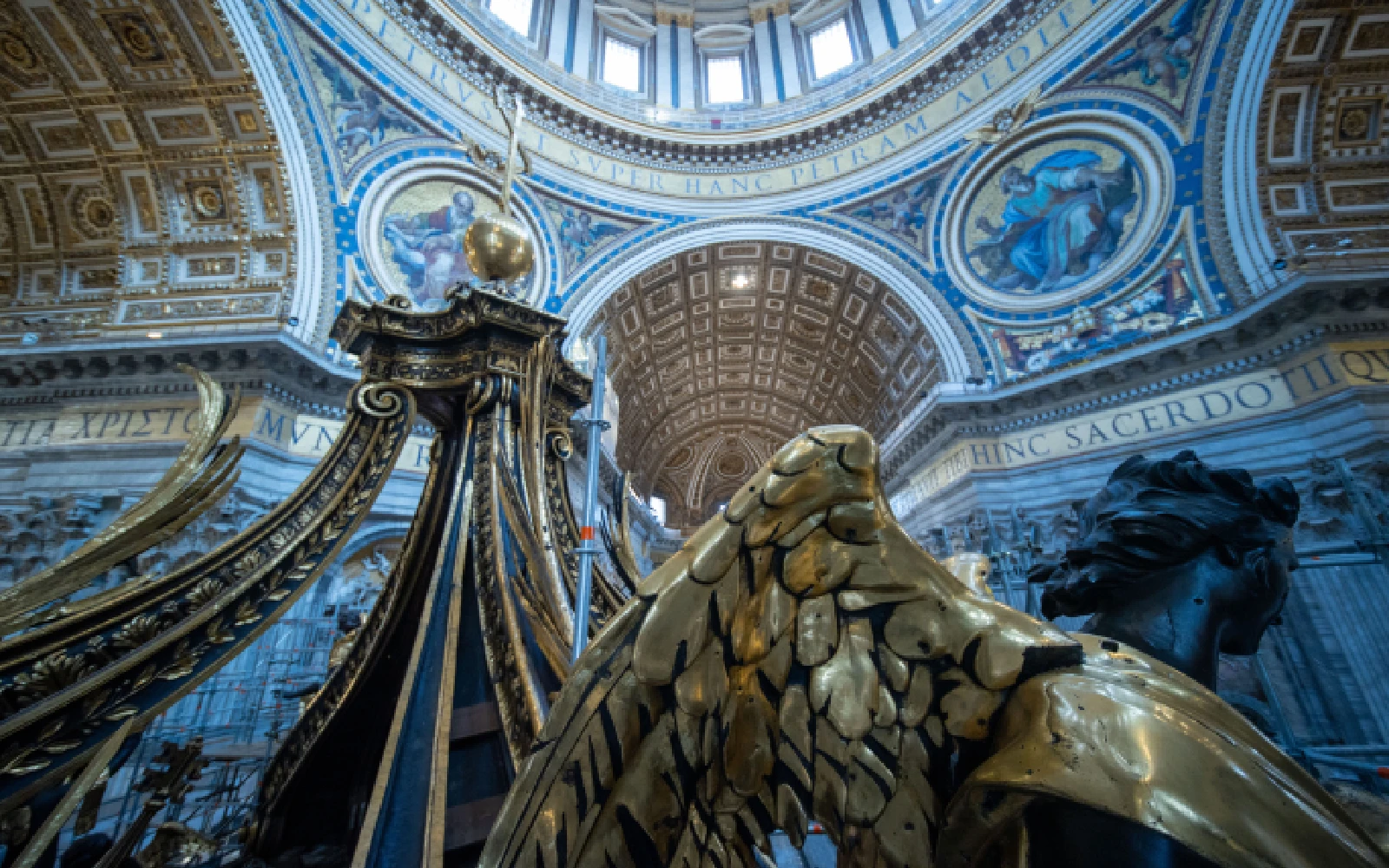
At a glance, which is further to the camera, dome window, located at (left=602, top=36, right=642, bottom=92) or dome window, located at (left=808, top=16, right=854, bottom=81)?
dome window, located at (left=602, top=36, right=642, bottom=92)

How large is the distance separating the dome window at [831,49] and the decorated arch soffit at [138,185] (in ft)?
37.1

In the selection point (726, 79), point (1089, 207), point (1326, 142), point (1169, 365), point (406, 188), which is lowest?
point (1169, 365)

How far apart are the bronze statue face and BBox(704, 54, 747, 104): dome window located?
46.6 ft

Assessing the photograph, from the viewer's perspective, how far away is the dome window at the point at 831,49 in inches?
487

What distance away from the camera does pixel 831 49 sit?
12.6 m

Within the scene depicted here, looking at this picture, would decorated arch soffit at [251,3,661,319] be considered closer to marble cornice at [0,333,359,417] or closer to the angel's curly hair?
marble cornice at [0,333,359,417]

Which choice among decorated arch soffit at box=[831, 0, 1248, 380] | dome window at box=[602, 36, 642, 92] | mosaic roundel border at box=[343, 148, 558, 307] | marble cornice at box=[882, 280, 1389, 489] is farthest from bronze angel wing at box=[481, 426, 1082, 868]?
dome window at box=[602, 36, 642, 92]

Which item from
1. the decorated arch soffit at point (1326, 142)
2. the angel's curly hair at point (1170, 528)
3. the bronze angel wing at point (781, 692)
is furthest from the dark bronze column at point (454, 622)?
the decorated arch soffit at point (1326, 142)

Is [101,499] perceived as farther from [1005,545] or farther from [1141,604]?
[1005,545]

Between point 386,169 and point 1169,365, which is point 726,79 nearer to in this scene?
point 386,169

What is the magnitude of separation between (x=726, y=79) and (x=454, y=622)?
15.1 metres

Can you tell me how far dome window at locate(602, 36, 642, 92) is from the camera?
12.5m

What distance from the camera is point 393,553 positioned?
657 cm

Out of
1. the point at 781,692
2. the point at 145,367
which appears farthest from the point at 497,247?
the point at 145,367
